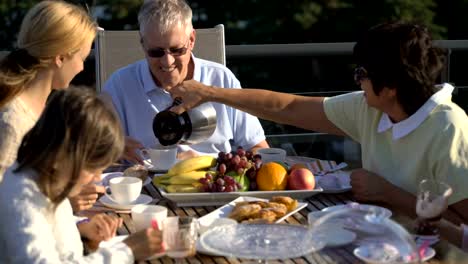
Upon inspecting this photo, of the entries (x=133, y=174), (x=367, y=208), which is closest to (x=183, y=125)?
(x=133, y=174)

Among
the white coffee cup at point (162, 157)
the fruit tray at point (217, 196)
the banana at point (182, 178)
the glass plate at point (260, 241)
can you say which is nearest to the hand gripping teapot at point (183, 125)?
the white coffee cup at point (162, 157)

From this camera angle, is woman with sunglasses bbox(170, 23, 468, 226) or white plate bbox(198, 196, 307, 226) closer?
white plate bbox(198, 196, 307, 226)

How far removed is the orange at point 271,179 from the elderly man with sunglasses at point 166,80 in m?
0.73

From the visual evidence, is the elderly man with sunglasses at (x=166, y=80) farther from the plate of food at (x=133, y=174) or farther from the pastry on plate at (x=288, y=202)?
the pastry on plate at (x=288, y=202)

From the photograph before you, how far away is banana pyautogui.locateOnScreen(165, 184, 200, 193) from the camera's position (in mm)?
2662

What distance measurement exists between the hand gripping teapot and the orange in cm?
44

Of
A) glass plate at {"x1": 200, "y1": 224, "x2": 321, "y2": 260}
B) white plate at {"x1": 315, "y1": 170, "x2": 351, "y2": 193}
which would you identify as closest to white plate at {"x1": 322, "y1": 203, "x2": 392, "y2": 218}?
white plate at {"x1": 315, "y1": 170, "x2": 351, "y2": 193}

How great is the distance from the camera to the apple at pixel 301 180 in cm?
269

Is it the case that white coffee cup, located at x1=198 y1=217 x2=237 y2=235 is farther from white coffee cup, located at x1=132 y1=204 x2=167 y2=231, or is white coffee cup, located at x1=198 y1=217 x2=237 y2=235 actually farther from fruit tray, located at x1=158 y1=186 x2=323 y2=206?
fruit tray, located at x1=158 y1=186 x2=323 y2=206

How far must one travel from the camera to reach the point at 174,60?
3494 millimetres

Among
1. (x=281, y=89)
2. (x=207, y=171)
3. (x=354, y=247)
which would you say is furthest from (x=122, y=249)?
(x=281, y=89)

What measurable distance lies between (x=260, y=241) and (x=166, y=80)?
62.7 inches

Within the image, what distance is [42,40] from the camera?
2.69 meters

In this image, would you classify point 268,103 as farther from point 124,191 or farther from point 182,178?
point 124,191
